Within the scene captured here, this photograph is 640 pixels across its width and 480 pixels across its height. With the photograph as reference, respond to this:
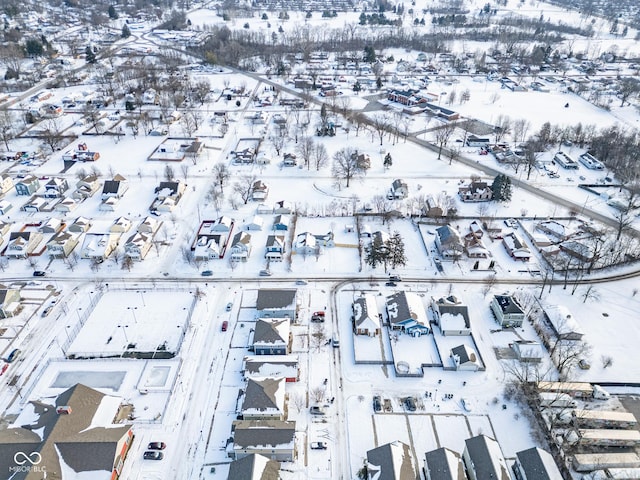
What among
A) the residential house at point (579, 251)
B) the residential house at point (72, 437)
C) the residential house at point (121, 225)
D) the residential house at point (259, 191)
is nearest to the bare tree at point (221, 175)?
the residential house at point (259, 191)

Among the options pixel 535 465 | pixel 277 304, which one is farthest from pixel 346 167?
pixel 535 465

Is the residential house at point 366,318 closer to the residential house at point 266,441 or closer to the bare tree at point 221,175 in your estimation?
the residential house at point 266,441

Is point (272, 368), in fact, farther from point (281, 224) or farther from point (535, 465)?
point (281, 224)

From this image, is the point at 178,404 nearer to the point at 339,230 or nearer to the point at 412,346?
the point at 412,346

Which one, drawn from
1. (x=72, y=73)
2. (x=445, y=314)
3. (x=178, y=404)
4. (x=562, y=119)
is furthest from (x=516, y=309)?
(x=72, y=73)

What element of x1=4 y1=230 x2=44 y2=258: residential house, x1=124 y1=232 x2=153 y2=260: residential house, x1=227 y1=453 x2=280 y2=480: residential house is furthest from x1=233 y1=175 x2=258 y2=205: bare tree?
x1=227 y1=453 x2=280 y2=480: residential house

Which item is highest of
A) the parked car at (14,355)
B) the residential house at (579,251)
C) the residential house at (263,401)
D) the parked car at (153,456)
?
the residential house at (579,251)

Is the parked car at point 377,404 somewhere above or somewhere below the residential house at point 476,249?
below
